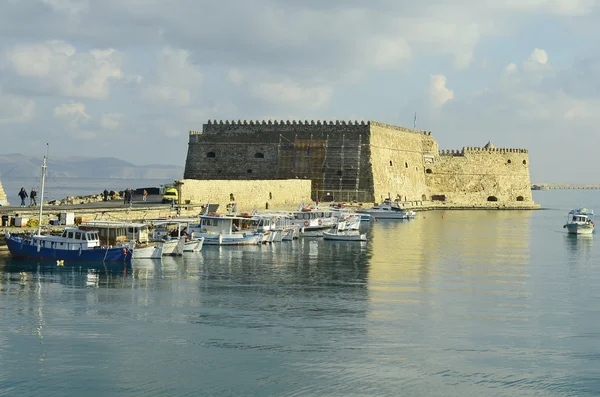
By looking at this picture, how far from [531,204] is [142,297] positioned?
226ft

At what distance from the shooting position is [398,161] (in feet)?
254

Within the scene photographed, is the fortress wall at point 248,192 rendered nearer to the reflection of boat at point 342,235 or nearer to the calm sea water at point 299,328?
the reflection of boat at point 342,235

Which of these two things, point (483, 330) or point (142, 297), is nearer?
point (483, 330)

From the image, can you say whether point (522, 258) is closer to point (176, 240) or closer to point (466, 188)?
point (176, 240)

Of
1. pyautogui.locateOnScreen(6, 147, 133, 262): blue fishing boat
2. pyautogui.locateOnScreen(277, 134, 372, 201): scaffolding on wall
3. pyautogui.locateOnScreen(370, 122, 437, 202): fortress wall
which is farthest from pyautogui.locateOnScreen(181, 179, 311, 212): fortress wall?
pyautogui.locateOnScreen(6, 147, 133, 262): blue fishing boat

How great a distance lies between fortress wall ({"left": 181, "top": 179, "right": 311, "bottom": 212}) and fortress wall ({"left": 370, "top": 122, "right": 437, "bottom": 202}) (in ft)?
23.1

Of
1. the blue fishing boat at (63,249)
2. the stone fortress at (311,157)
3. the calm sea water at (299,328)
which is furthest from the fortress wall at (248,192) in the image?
the blue fishing boat at (63,249)

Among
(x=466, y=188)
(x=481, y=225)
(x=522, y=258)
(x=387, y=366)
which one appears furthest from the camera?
(x=466, y=188)

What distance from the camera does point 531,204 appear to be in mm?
90938

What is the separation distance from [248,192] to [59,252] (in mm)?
24969

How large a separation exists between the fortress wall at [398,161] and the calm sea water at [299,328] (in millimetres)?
33508

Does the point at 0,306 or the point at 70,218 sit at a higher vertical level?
the point at 70,218

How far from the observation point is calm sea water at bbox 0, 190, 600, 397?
19.0 metres

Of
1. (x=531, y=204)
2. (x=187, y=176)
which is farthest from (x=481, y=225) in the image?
(x=531, y=204)
